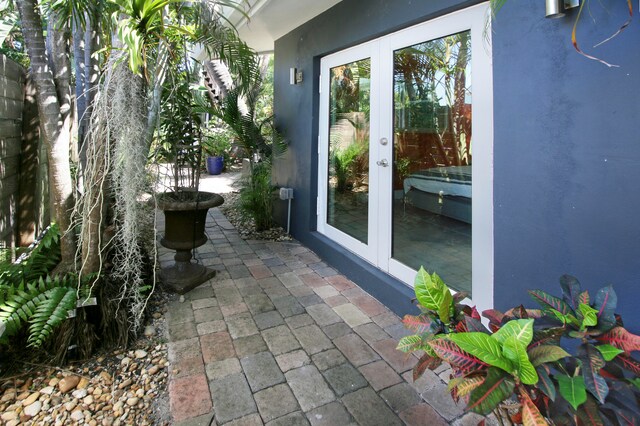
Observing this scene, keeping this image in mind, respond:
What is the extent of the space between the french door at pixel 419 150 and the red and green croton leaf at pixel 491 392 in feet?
4.50

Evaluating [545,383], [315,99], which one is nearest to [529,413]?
[545,383]

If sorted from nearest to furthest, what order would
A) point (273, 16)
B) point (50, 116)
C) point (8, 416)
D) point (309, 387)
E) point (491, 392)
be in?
point (491, 392) < point (8, 416) < point (309, 387) < point (50, 116) < point (273, 16)

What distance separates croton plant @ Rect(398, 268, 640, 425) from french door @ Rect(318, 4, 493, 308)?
113 cm

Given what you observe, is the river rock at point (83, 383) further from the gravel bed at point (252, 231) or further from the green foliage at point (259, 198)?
the green foliage at point (259, 198)

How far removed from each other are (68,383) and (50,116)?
1626 mm

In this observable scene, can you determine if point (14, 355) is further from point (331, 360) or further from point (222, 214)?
point (222, 214)

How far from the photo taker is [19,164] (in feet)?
10.8

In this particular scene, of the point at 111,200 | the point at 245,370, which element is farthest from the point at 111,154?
the point at 245,370

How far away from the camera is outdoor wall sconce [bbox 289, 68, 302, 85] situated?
439 cm

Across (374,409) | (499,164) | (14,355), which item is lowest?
(374,409)

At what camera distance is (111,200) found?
262 cm

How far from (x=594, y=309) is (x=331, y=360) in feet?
4.81

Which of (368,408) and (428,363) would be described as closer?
(428,363)

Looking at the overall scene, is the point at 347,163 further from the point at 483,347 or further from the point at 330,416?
the point at 483,347
